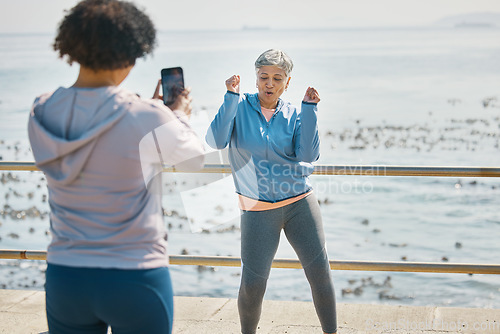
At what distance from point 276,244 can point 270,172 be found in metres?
0.34

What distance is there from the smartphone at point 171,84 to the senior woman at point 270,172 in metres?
0.83

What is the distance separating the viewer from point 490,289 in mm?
8930

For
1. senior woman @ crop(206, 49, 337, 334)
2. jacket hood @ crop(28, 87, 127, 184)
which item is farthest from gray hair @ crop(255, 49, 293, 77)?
jacket hood @ crop(28, 87, 127, 184)

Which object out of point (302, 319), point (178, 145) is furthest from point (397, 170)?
point (178, 145)

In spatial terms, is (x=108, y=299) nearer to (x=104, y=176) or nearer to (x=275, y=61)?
(x=104, y=176)

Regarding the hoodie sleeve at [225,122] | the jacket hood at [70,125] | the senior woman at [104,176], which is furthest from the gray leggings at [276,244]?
the jacket hood at [70,125]

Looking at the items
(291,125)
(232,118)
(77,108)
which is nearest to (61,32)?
(77,108)

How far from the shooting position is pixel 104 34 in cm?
175

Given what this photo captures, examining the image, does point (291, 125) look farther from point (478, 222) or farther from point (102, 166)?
point (478, 222)

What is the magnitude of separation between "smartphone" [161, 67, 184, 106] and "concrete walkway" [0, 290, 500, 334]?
183 cm

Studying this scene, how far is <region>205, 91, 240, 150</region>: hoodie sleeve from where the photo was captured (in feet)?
9.45

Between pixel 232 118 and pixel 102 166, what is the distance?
123 cm

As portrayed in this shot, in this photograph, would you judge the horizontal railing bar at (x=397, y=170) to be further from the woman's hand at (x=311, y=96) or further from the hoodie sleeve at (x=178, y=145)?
the hoodie sleeve at (x=178, y=145)

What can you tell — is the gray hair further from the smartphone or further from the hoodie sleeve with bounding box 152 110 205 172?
the hoodie sleeve with bounding box 152 110 205 172
